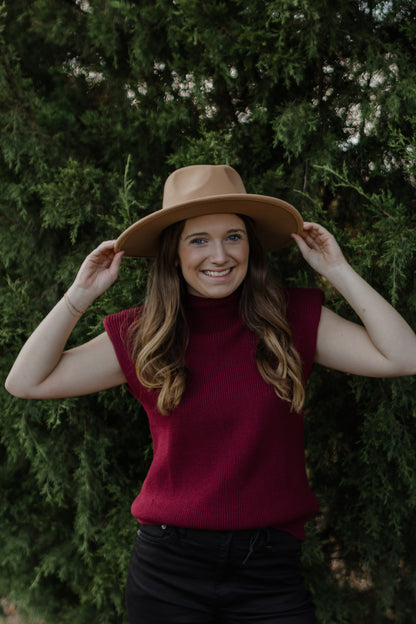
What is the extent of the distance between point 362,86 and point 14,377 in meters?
2.37

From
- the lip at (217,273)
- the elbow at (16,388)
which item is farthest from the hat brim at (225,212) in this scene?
the elbow at (16,388)

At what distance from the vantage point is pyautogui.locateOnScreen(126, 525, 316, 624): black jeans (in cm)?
200

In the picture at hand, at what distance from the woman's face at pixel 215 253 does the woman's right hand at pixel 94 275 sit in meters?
0.35

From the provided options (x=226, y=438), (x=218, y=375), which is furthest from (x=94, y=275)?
(x=226, y=438)

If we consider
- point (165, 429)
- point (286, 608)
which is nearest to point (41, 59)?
point (165, 429)

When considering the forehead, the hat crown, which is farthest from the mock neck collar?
the hat crown

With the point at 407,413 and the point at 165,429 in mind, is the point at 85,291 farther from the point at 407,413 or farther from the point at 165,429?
the point at 407,413

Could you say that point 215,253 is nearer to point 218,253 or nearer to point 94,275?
point 218,253

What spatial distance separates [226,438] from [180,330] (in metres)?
0.51

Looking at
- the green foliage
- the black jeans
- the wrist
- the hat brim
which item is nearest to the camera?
the black jeans

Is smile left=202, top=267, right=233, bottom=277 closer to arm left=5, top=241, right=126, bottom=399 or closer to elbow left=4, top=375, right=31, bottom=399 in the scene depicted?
arm left=5, top=241, right=126, bottom=399

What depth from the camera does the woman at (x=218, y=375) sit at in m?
2.03

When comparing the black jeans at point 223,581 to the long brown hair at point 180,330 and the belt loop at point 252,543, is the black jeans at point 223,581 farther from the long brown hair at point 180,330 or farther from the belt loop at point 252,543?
the long brown hair at point 180,330

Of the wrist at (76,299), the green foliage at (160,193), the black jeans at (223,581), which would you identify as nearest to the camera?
the black jeans at (223,581)
